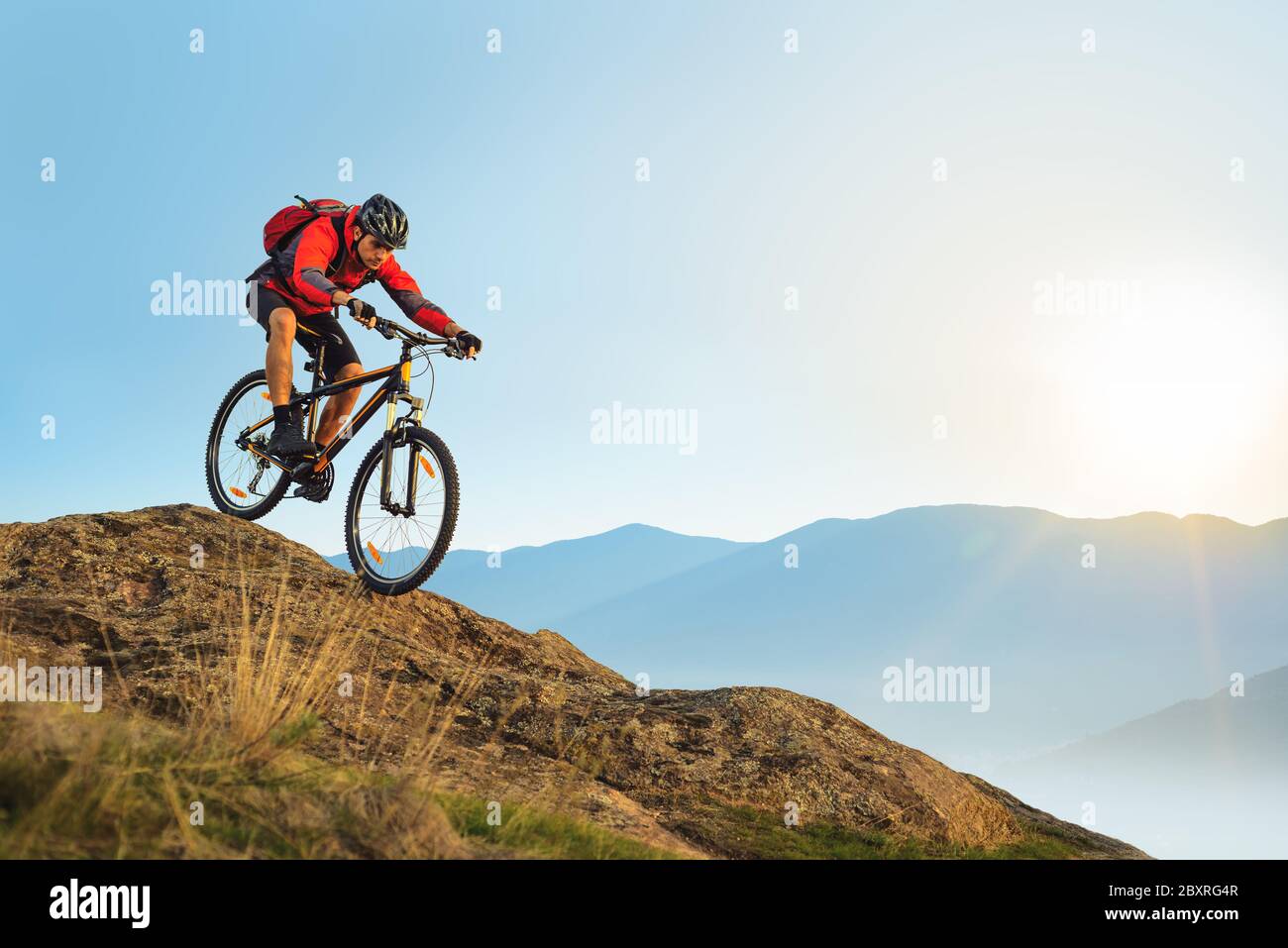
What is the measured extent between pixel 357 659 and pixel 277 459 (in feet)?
10.3

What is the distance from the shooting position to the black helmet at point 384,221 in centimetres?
793

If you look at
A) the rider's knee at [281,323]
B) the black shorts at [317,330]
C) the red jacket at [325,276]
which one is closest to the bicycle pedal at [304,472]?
the black shorts at [317,330]

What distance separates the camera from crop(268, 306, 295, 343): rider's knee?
27.8ft

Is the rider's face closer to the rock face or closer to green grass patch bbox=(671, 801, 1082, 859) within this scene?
the rock face

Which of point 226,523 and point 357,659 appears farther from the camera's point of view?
point 226,523

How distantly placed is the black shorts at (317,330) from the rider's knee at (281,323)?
65 millimetres

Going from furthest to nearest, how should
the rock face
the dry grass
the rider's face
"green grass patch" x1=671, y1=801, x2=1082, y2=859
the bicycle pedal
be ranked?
the bicycle pedal, the rider's face, the rock face, "green grass patch" x1=671, y1=801, x2=1082, y2=859, the dry grass

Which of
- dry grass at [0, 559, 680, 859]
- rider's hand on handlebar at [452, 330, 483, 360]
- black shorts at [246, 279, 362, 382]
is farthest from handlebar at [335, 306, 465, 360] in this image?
dry grass at [0, 559, 680, 859]

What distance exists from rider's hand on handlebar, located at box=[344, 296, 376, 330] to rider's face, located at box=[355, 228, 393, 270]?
3.11 ft

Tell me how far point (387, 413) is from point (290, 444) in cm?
120
